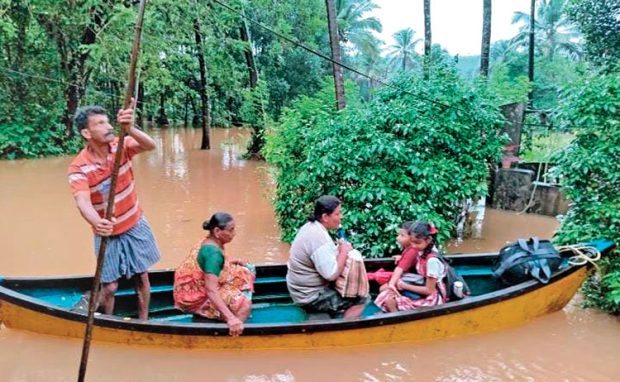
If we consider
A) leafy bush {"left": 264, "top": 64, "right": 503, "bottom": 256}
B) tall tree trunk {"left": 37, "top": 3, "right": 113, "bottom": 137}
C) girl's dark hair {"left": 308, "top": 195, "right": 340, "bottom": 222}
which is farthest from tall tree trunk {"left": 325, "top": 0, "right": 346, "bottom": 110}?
tall tree trunk {"left": 37, "top": 3, "right": 113, "bottom": 137}

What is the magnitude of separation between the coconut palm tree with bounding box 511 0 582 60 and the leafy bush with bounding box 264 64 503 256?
27.3 m

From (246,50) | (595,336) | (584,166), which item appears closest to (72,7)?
(246,50)

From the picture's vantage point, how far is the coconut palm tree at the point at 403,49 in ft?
140

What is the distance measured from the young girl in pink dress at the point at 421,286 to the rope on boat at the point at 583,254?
1407 millimetres

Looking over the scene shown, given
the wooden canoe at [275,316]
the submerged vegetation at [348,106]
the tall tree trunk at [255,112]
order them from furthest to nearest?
the tall tree trunk at [255,112]
the submerged vegetation at [348,106]
the wooden canoe at [275,316]

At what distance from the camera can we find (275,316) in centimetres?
483

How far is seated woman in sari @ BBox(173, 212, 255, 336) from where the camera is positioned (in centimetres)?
403

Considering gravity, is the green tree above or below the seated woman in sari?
above

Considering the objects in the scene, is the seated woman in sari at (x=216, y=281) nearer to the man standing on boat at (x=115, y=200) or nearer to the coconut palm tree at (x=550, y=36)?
the man standing on boat at (x=115, y=200)

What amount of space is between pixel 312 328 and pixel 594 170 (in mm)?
3508

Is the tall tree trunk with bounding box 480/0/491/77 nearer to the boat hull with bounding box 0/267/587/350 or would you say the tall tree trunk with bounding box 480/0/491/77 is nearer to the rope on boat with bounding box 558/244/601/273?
the rope on boat with bounding box 558/244/601/273

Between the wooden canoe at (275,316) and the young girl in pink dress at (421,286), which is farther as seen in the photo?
the young girl in pink dress at (421,286)

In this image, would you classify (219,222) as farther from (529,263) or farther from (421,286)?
(529,263)

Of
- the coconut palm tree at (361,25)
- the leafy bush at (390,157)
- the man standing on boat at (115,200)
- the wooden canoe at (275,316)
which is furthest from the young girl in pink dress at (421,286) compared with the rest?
the coconut palm tree at (361,25)
